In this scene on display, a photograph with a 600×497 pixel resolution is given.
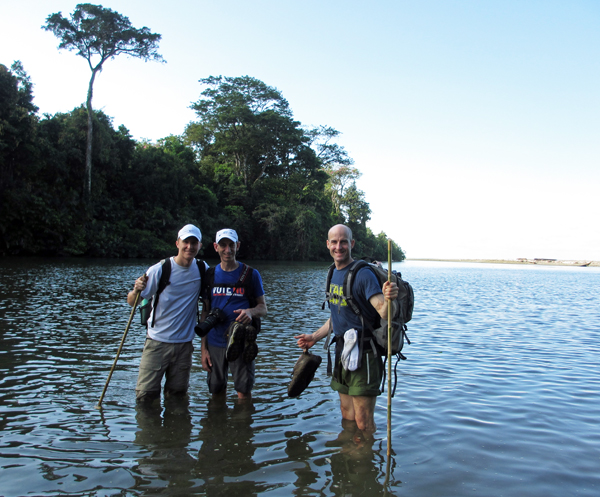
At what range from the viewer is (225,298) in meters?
5.16

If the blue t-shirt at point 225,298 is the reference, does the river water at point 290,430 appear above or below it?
below

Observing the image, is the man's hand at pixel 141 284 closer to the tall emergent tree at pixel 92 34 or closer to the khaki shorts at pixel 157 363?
the khaki shorts at pixel 157 363

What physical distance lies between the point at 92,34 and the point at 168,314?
133 ft

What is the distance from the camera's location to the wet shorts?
5.19 m

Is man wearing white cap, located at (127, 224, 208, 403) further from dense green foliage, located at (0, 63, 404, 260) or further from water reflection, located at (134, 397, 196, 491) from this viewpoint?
dense green foliage, located at (0, 63, 404, 260)

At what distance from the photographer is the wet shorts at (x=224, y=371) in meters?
5.19

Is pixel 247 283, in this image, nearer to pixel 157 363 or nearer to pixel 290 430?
pixel 157 363

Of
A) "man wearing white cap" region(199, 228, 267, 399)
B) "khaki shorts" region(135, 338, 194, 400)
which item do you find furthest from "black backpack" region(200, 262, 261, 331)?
"khaki shorts" region(135, 338, 194, 400)

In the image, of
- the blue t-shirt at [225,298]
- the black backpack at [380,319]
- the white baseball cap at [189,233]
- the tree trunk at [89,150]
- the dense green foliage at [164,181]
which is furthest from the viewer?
the tree trunk at [89,150]

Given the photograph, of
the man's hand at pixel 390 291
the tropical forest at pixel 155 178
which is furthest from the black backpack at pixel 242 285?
the tropical forest at pixel 155 178

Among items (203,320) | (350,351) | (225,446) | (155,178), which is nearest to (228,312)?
(203,320)

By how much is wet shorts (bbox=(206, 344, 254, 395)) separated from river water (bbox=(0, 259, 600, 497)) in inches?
12.2

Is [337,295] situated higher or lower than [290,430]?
higher

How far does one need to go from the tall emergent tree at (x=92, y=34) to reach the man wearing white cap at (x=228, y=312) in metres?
37.1
